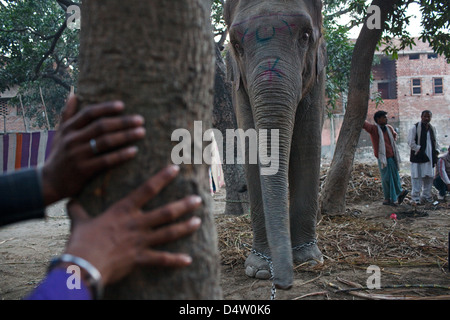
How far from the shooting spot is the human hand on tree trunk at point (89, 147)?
1.21 metres

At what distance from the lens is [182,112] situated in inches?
52.9

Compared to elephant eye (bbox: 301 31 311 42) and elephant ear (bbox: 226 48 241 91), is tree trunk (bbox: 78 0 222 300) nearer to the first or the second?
elephant eye (bbox: 301 31 311 42)

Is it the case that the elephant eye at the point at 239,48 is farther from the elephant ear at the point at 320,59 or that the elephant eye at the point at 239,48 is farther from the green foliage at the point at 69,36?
the green foliage at the point at 69,36

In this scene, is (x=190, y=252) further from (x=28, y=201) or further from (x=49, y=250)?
(x=49, y=250)

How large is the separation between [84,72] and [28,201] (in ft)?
1.49

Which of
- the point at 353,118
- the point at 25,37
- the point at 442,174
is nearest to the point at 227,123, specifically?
the point at 353,118

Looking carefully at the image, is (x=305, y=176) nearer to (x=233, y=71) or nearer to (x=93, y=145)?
(x=233, y=71)

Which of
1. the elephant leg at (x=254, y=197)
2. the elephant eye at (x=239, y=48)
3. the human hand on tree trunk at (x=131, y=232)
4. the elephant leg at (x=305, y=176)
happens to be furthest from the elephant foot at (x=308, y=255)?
the human hand on tree trunk at (x=131, y=232)

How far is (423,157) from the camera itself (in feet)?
28.9

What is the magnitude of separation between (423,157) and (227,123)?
437 cm

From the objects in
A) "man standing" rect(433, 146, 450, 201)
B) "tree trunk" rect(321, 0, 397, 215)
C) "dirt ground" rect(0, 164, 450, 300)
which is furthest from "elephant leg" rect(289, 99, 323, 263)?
"man standing" rect(433, 146, 450, 201)

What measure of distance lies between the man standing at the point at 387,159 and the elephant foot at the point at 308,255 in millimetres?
4657
